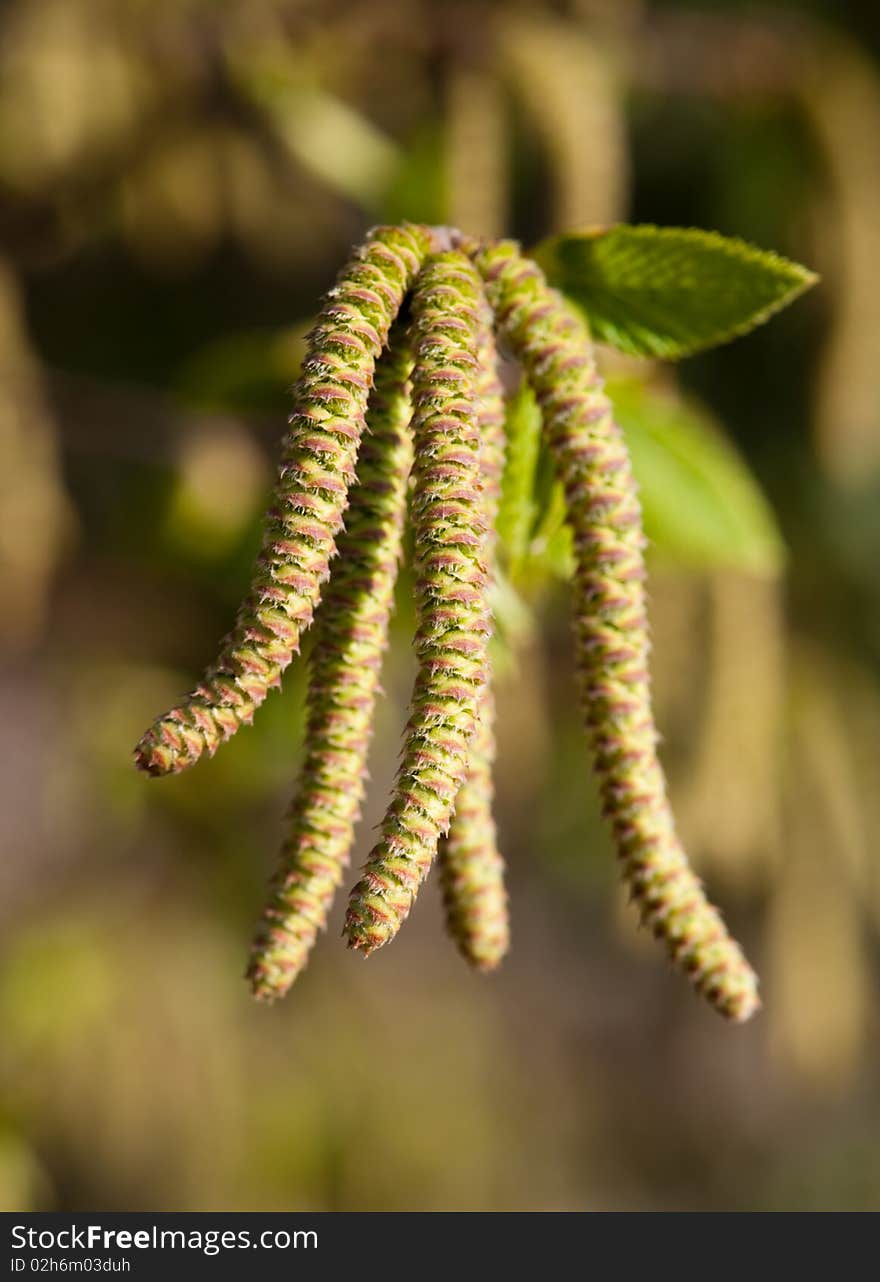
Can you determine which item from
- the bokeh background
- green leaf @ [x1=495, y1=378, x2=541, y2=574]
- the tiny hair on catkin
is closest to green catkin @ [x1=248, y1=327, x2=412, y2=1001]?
the tiny hair on catkin

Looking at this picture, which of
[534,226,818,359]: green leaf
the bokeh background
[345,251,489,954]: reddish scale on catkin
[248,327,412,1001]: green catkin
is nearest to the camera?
[345,251,489,954]: reddish scale on catkin

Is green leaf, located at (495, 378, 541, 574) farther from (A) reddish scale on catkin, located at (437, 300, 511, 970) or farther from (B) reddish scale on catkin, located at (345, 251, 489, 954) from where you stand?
(B) reddish scale on catkin, located at (345, 251, 489, 954)

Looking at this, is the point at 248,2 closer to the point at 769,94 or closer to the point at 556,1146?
the point at 769,94

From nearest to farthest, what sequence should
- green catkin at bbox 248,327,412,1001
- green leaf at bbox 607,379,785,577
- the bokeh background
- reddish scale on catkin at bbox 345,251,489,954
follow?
1. reddish scale on catkin at bbox 345,251,489,954
2. green catkin at bbox 248,327,412,1001
3. green leaf at bbox 607,379,785,577
4. the bokeh background

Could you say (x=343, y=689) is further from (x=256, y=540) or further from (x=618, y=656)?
(x=256, y=540)

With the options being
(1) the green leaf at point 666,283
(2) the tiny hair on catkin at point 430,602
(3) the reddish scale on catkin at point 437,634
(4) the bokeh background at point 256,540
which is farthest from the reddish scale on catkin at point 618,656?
(4) the bokeh background at point 256,540

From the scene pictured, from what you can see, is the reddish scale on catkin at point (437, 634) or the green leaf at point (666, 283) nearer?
the reddish scale on catkin at point (437, 634)

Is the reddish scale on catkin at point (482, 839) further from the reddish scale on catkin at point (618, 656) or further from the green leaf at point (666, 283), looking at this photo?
the green leaf at point (666, 283)

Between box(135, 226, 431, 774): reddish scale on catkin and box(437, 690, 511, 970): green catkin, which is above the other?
box(135, 226, 431, 774): reddish scale on catkin
